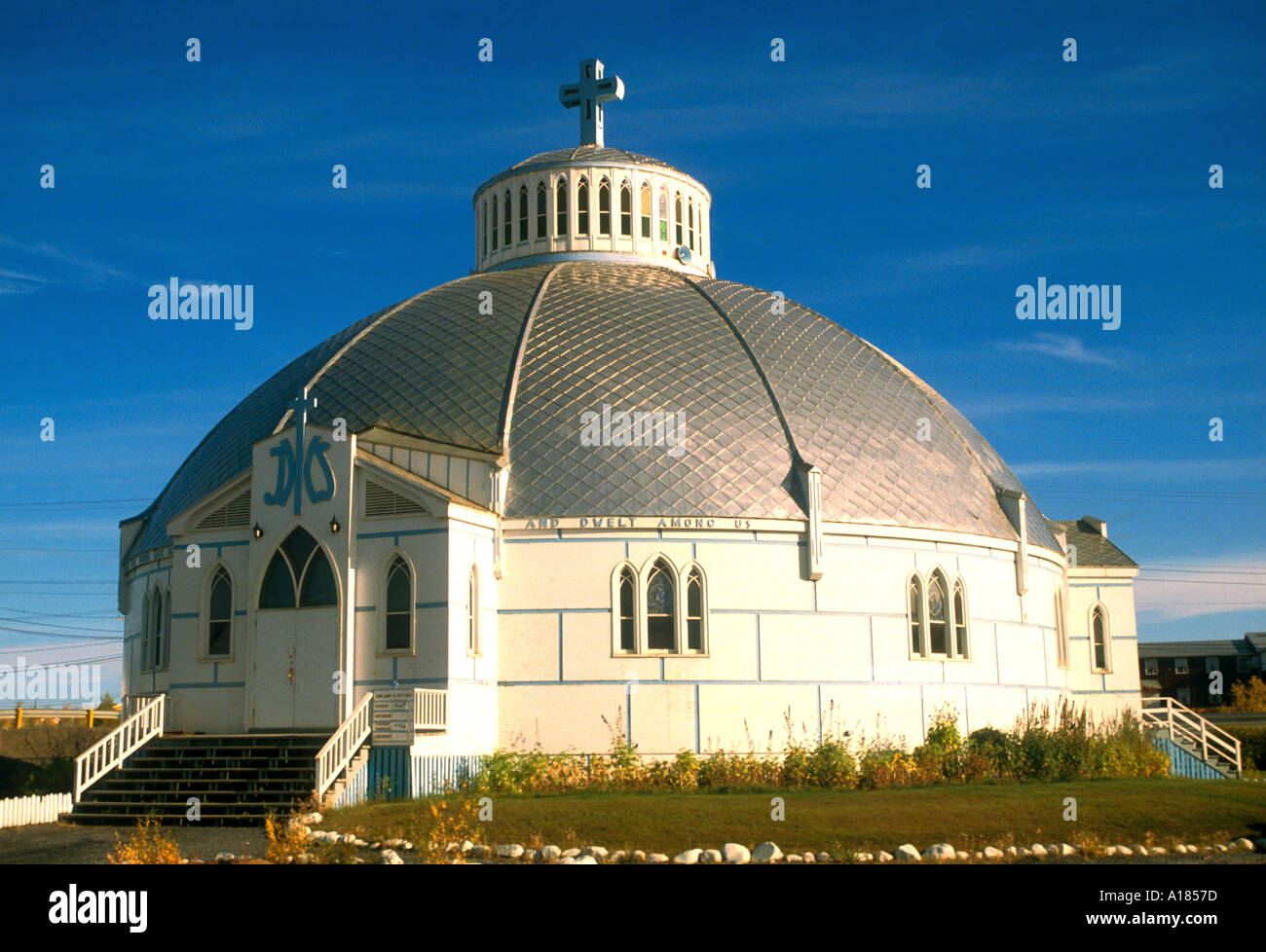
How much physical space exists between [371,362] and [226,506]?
5.70 meters

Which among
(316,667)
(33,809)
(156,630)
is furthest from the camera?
(156,630)

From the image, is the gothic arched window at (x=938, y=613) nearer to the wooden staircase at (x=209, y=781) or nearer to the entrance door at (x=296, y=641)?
the entrance door at (x=296, y=641)

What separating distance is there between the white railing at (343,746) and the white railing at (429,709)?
1025 millimetres

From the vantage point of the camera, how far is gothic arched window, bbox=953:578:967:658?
32500 mm

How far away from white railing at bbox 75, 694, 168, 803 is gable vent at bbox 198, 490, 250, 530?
12.3 ft

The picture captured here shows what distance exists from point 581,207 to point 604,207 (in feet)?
2.13

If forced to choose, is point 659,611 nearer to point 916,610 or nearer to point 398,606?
point 398,606

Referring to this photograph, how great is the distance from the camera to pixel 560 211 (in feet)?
132

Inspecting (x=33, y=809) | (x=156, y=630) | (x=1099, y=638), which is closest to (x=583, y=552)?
(x=156, y=630)

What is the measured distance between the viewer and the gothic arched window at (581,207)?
4000 centimetres

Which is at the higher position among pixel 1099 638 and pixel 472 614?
pixel 472 614
